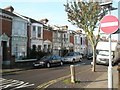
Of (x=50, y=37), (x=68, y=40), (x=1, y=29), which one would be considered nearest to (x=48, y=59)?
(x=1, y=29)

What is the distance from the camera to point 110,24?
4520mm

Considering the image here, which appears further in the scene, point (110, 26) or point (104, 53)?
point (104, 53)

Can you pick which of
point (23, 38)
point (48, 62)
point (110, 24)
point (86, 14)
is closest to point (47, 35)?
point (23, 38)

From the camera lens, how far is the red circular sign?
4441mm

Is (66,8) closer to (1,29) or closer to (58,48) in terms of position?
(1,29)

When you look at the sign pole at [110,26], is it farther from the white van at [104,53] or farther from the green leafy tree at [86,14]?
the white van at [104,53]

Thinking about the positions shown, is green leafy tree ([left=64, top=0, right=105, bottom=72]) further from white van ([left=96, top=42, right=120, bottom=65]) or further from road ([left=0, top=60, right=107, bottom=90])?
white van ([left=96, top=42, right=120, bottom=65])

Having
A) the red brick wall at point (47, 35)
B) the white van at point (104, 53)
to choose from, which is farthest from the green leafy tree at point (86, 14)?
the red brick wall at point (47, 35)

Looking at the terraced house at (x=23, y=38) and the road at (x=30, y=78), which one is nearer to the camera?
the road at (x=30, y=78)

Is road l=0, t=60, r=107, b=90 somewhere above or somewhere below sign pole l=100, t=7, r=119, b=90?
below

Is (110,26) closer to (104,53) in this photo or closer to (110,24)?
(110,24)

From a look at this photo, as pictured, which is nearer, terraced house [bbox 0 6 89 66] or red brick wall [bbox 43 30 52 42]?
terraced house [bbox 0 6 89 66]

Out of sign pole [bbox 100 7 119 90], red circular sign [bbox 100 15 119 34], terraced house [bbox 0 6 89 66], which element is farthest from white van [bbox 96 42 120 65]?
red circular sign [bbox 100 15 119 34]

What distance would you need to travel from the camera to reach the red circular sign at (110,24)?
4.44 m
